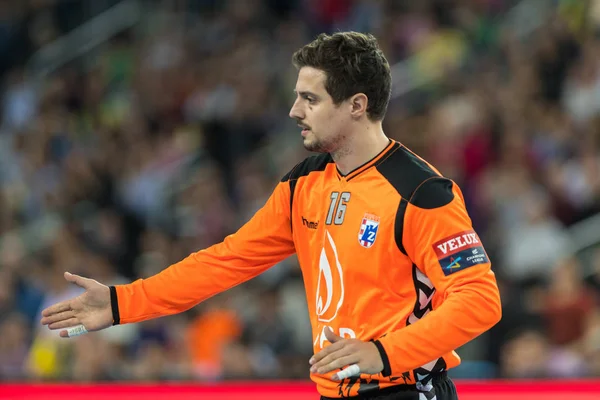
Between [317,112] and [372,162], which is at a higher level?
[317,112]

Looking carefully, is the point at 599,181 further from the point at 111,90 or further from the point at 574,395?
the point at 111,90

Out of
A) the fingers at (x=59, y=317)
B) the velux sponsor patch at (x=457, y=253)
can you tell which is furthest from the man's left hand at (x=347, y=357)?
the fingers at (x=59, y=317)

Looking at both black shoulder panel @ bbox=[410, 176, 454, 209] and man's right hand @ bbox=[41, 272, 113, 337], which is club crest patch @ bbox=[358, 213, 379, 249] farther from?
man's right hand @ bbox=[41, 272, 113, 337]

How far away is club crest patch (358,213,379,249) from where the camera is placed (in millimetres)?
3148

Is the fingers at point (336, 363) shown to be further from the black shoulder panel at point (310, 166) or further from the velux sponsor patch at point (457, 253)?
the black shoulder panel at point (310, 166)

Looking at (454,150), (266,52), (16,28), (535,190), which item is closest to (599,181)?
(535,190)

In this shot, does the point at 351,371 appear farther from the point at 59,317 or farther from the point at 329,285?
the point at 59,317

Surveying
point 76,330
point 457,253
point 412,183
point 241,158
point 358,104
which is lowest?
point 457,253

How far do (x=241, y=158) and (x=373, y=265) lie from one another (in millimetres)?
5834

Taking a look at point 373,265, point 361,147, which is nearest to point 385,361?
point 373,265

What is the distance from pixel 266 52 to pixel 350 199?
6.96 metres

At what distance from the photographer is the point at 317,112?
3238mm

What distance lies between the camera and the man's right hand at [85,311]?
3373mm

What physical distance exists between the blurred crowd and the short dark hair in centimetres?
225
